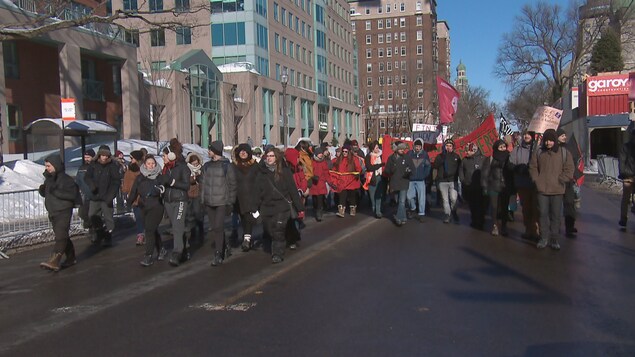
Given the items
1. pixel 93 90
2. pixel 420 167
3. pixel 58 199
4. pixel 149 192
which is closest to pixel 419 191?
pixel 420 167

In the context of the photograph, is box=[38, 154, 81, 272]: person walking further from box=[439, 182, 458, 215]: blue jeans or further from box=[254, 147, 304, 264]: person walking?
box=[439, 182, 458, 215]: blue jeans

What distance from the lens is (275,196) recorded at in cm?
908

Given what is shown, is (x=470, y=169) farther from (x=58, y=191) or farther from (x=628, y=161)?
(x=58, y=191)

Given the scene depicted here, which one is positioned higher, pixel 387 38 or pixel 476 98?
pixel 387 38

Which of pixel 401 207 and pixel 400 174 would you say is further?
pixel 401 207

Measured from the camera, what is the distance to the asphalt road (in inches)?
201

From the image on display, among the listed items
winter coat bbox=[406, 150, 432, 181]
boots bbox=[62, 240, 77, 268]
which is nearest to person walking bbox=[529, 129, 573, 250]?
winter coat bbox=[406, 150, 432, 181]

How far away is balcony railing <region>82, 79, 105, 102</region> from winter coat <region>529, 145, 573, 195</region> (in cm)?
2645

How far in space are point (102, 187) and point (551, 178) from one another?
25.3 ft

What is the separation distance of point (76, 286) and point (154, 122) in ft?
99.7

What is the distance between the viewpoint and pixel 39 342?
5.42 meters

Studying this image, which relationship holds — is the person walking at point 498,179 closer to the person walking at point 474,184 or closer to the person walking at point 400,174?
the person walking at point 474,184

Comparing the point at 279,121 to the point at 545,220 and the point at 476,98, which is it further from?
the point at 545,220

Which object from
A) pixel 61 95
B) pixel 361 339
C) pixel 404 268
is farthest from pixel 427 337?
pixel 61 95
